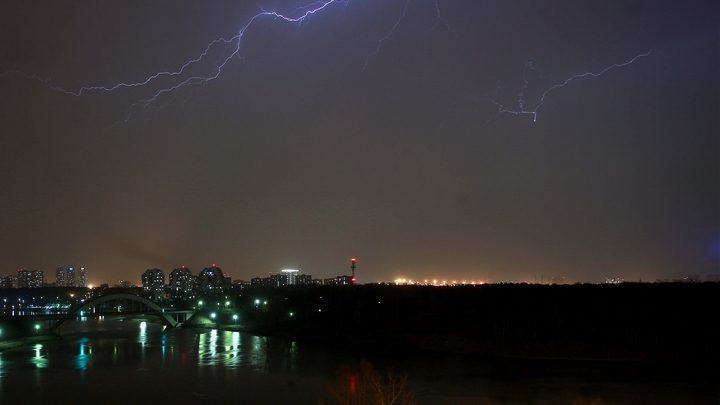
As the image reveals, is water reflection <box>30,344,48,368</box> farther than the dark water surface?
Yes

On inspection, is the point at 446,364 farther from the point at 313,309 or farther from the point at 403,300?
the point at 313,309

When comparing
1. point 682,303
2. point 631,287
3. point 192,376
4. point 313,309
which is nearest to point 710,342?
point 682,303

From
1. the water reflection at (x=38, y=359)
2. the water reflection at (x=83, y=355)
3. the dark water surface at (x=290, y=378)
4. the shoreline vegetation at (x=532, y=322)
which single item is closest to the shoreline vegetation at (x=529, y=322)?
the shoreline vegetation at (x=532, y=322)

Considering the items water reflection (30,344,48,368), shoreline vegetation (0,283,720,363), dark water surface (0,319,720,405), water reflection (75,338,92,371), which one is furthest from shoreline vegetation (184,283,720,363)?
water reflection (30,344,48,368)

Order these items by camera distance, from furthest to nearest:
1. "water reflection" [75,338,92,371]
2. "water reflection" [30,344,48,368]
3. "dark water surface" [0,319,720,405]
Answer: "water reflection" [30,344,48,368] < "water reflection" [75,338,92,371] < "dark water surface" [0,319,720,405]

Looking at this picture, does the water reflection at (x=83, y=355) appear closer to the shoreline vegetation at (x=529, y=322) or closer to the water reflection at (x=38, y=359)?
the water reflection at (x=38, y=359)

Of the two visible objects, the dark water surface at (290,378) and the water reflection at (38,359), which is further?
the water reflection at (38,359)

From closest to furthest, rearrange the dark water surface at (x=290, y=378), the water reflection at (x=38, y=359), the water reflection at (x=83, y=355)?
the dark water surface at (x=290, y=378) < the water reflection at (x=83, y=355) < the water reflection at (x=38, y=359)

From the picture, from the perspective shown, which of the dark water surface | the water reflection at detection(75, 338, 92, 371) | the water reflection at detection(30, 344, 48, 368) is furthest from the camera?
the water reflection at detection(30, 344, 48, 368)

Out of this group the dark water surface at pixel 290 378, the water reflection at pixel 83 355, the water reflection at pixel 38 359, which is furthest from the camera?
the water reflection at pixel 38 359

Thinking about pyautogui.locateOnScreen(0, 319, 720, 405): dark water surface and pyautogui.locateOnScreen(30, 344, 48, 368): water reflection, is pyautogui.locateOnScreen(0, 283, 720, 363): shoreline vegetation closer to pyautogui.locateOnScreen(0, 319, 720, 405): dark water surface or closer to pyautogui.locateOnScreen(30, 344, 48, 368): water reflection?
pyautogui.locateOnScreen(0, 319, 720, 405): dark water surface
